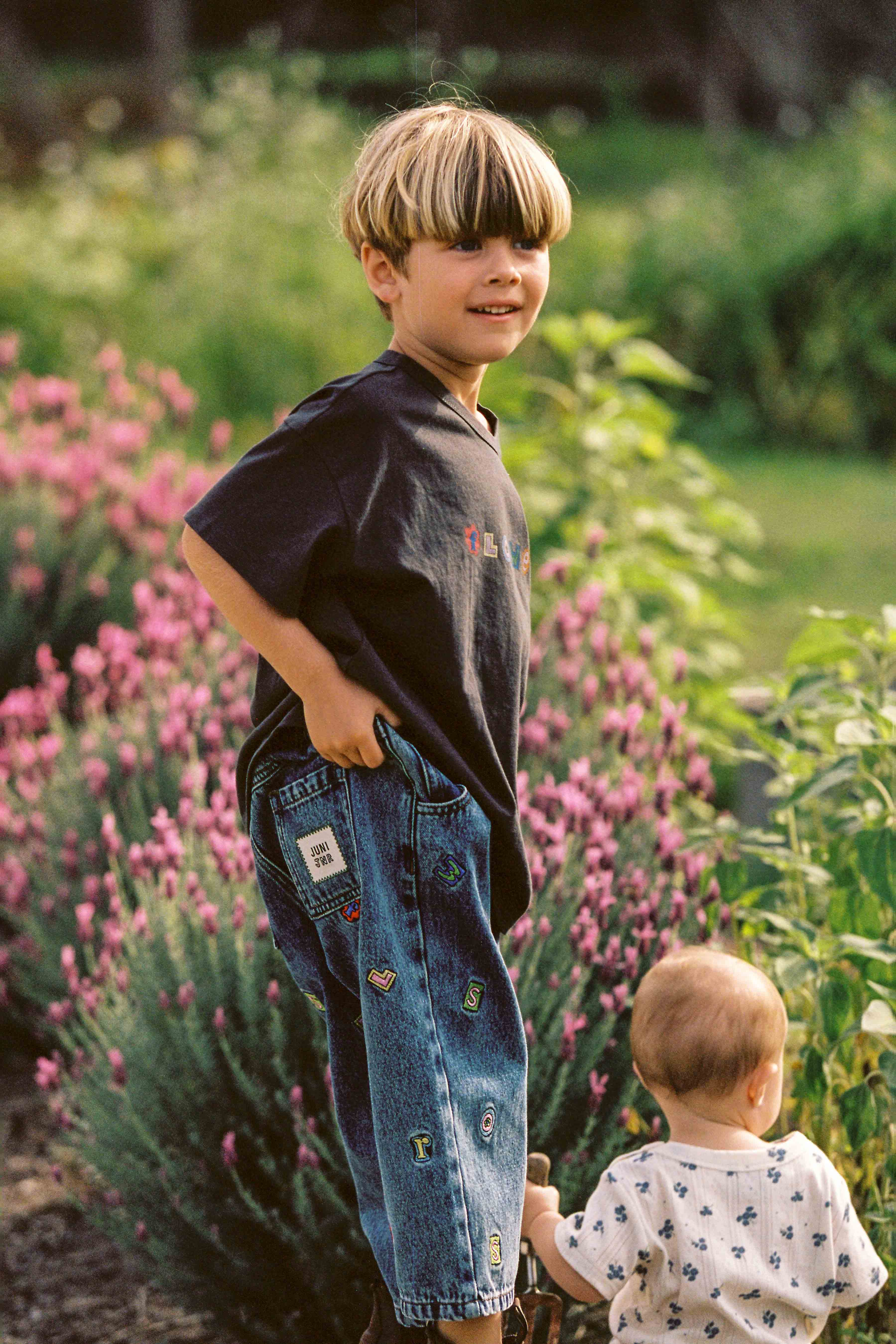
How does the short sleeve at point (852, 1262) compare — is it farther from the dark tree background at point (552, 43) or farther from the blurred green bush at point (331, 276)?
the dark tree background at point (552, 43)

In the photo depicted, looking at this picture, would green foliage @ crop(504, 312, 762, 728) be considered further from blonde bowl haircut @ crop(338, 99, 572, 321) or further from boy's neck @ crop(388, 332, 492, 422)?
blonde bowl haircut @ crop(338, 99, 572, 321)

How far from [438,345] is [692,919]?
1292 millimetres

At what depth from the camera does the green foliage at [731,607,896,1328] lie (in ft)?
7.08

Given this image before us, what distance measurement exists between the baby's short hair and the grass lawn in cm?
346

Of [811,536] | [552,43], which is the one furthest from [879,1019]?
[552,43]

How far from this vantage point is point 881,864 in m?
2.19

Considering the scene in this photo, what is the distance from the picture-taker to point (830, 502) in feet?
25.4

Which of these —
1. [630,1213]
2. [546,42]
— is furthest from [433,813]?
[546,42]

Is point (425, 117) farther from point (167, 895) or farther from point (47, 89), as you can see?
point (47, 89)

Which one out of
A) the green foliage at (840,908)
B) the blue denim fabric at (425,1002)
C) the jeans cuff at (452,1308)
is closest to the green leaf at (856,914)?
the green foliage at (840,908)

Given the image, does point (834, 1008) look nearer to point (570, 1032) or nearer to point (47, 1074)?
point (570, 1032)

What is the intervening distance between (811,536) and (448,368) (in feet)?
18.4

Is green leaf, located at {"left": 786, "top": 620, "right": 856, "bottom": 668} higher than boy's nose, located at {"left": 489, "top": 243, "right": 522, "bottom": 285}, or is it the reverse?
boy's nose, located at {"left": 489, "top": 243, "right": 522, "bottom": 285}

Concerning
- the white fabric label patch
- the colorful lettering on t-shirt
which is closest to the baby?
the white fabric label patch
